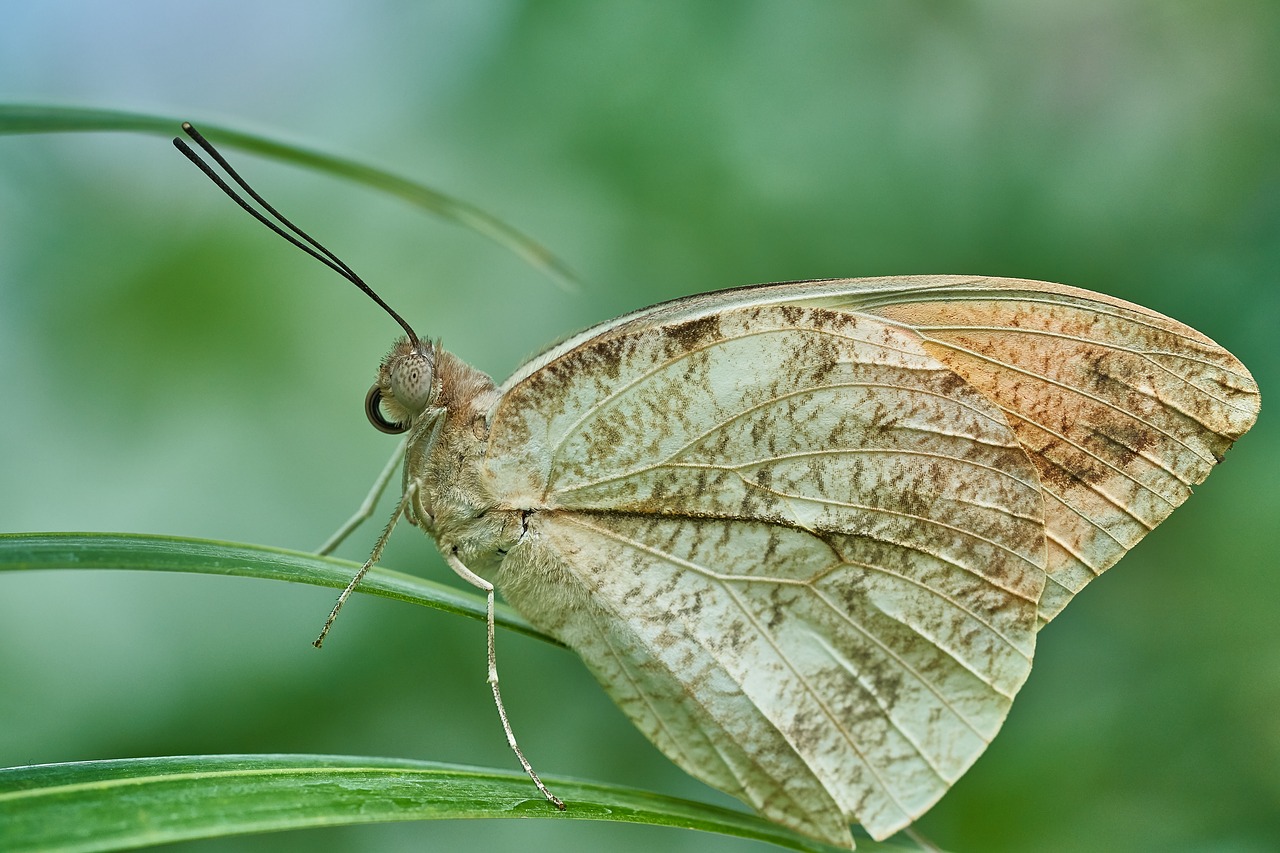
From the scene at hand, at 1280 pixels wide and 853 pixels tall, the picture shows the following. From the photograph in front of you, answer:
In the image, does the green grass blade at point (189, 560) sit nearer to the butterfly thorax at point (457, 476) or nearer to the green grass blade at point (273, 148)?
the butterfly thorax at point (457, 476)

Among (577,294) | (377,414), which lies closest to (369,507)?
(377,414)

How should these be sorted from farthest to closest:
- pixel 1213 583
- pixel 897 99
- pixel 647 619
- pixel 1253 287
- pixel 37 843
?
pixel 897 99 → pixel 1253 287 → pixel 1213 583 → pixel 647 619 → pixel 37 843

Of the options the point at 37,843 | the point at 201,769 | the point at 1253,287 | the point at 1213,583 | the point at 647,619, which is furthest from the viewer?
the point at 1253,287

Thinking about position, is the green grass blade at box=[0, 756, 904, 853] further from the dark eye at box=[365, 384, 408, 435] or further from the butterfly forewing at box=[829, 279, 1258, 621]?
the butterfly forewing at box=[829, 279, 1258, 621]

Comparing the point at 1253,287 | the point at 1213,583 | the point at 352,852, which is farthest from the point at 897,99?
the point at 352,852

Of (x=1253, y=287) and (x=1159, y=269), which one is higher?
(x=1159, y=269)

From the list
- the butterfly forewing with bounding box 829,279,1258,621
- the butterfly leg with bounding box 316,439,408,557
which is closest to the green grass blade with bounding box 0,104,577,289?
the butterfly leg with bounding box 316,439,408,557

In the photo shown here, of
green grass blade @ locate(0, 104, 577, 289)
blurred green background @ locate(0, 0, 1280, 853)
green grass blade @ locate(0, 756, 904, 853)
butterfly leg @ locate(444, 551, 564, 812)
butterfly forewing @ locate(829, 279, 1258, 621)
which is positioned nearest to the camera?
green grass blade @ locate(0, 756, 904, 853)

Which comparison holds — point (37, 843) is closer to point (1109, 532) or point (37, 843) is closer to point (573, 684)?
point (1109, 532)

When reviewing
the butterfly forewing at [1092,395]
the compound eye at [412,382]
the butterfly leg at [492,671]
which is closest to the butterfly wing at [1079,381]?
the butterfly forewing at [1092,395]
